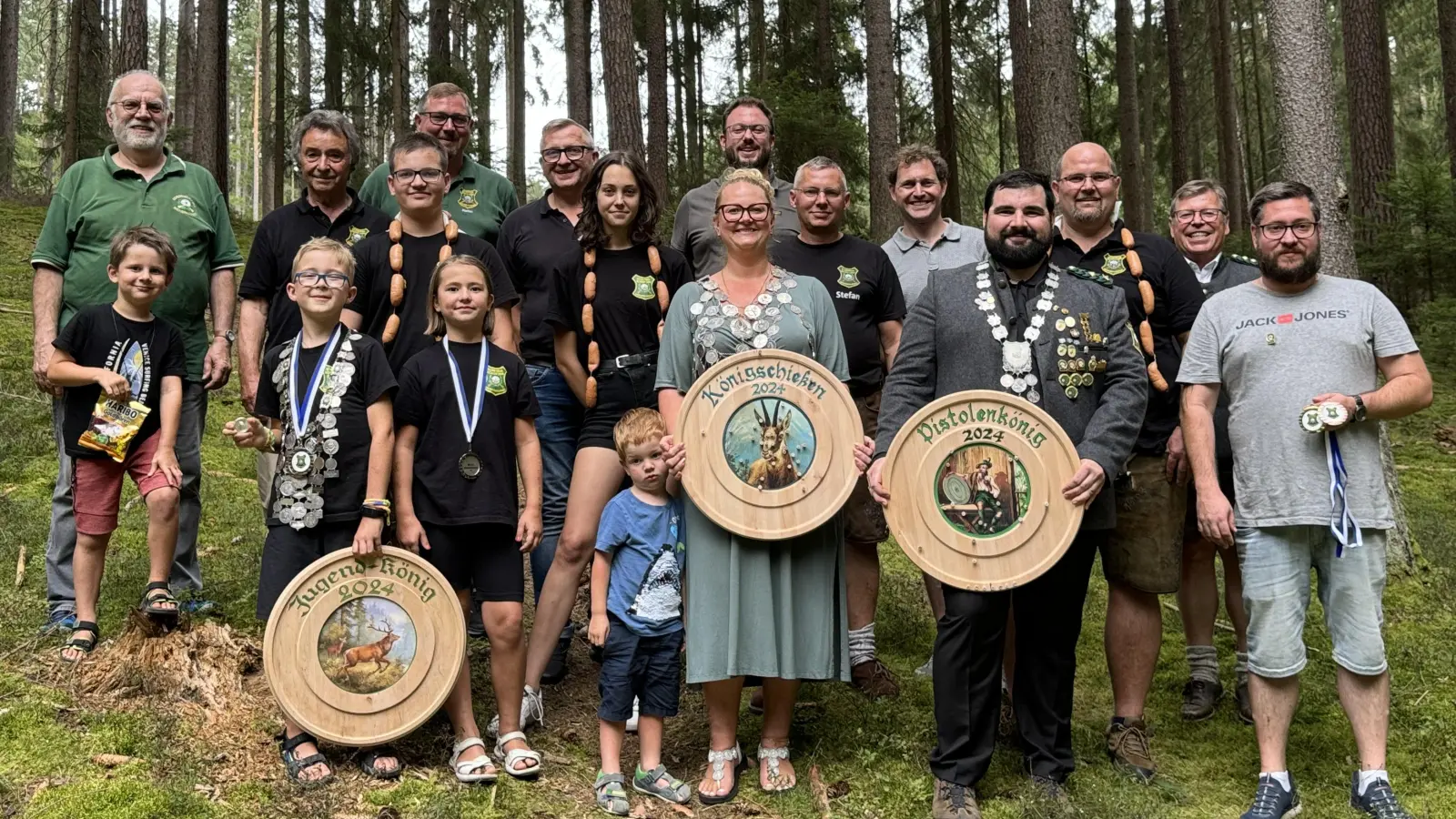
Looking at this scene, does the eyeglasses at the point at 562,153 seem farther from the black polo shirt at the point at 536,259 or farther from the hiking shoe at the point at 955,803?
the hiking shoe at the point at 955,803

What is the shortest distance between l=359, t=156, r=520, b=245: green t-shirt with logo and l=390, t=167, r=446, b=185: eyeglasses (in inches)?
37.4

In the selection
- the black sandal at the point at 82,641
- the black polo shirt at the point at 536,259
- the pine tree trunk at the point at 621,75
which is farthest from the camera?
the pine tree trunk at the point at 621,75

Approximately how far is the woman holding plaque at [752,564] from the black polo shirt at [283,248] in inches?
69.2

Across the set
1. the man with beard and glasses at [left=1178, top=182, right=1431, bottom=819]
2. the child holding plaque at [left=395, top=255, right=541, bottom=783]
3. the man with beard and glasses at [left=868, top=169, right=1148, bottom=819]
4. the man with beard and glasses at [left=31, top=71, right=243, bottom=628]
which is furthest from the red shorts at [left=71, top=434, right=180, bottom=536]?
the man with beard and glasses at [left=1178, top=182, right=1431, bottom=819]

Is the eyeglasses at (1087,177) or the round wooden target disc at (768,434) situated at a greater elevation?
the eyeglasses at (1087,177)

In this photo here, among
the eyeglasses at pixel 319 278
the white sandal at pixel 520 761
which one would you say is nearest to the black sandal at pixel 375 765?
the white sandal at pixel 520 761

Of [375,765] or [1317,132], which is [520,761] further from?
[1317,132]

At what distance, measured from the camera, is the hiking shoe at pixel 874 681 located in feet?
18.1

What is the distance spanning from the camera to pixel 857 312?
527cm

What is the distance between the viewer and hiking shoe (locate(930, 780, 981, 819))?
13.8ft

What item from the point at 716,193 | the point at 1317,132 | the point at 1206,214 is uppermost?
the point at 1317,132

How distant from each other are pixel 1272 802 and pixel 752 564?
2.22 meters

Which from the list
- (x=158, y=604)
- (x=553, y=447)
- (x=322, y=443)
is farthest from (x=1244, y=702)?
(x=158, y=604)

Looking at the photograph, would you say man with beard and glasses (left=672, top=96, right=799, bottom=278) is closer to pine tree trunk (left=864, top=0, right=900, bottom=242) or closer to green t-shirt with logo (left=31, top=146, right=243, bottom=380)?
green t-shirt with logo (left=31, top=146, right=243, bottom=380)
